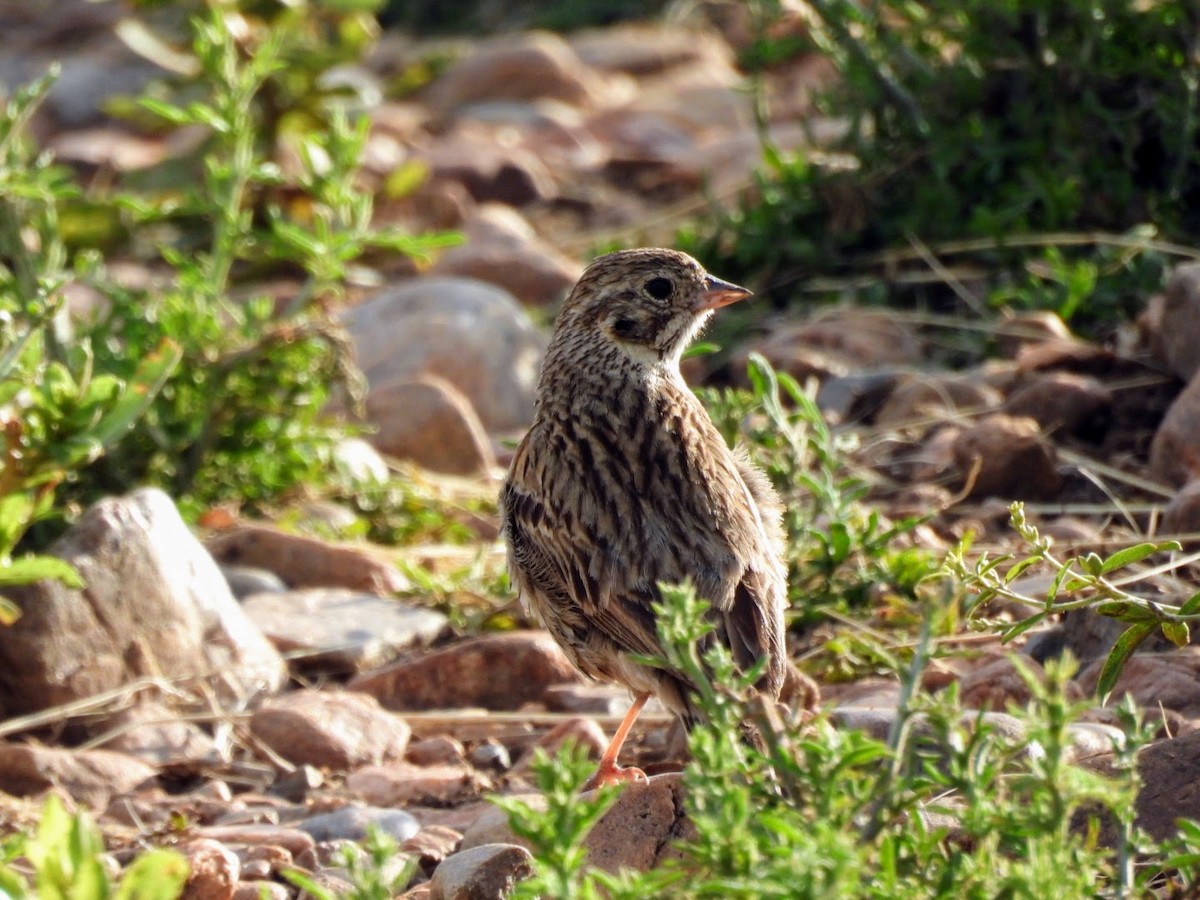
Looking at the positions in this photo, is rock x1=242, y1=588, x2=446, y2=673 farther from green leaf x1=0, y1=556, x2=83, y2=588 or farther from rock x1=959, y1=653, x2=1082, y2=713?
rock x1=959, y1=653, x2=1082, y2=713

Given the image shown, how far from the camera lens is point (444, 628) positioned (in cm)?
621

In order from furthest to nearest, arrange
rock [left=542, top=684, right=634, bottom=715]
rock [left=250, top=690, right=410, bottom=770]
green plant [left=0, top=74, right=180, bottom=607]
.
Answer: rock [left=542, top=684, right=634, bottom=715] < rock [left=250, top=690, right=410, bottom=770] < green plant [left=0, top=74, right=180, bottom=607]

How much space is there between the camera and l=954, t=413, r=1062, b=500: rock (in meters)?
6.29

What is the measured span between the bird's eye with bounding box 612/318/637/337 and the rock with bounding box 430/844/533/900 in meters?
1.85

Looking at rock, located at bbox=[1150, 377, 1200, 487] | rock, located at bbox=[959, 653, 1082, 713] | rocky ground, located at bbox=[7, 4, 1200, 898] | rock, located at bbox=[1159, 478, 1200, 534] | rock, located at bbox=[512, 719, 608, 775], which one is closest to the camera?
rocky ground, located at bbox=[7, 4, 1200, 898]

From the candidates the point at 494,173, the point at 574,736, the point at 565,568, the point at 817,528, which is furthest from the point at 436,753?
the point at 494,173

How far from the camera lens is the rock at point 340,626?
6043 millimetres

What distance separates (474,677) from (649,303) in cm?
123

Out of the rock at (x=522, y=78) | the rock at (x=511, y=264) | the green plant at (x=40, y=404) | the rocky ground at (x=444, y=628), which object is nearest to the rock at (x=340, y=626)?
the rocky ground at (x=444, y=628)

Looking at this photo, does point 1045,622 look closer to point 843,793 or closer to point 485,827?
point 485,827

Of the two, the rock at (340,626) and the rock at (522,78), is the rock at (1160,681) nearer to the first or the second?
the rock at (340,626)

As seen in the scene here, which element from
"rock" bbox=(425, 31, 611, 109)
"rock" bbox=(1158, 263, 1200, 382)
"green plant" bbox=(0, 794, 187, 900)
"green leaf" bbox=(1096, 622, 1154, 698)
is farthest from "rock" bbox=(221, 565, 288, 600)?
"rock" bbox=(425, 31, 611, 109)

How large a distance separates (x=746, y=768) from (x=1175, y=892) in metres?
0.99

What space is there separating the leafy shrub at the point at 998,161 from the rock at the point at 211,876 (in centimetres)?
407
